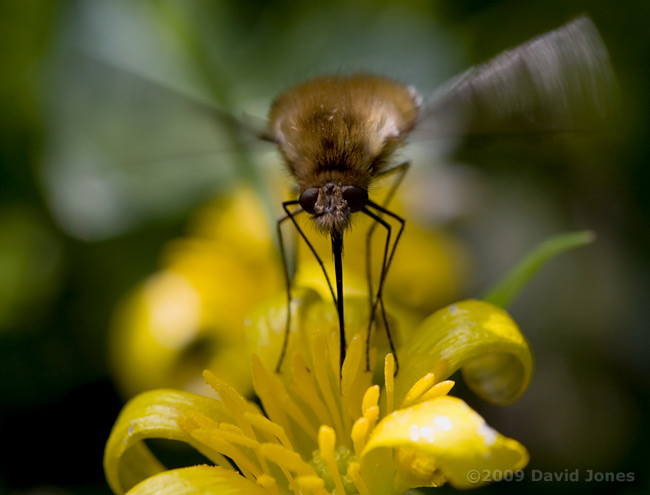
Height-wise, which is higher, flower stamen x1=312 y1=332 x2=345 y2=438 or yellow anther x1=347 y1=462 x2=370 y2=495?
flower stamen x1=312 y1=332 x2=345 y2=438

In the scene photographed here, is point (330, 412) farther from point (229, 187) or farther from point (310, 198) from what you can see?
point (229, 187)

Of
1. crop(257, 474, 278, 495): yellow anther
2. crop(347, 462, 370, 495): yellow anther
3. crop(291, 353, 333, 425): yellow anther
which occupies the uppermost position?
crop(291, 353, 333, 425): yellow anther

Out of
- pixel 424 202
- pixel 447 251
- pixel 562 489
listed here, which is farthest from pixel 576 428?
pixel 424 202

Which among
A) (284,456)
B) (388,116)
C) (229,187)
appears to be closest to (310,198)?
(388,116)

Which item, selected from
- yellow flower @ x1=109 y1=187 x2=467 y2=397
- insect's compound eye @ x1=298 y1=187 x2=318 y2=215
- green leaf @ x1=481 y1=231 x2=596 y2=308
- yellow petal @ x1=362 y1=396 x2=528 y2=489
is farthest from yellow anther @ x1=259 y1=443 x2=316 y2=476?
yellow flower @ x1=109 y1=187 x2=467 y2=397

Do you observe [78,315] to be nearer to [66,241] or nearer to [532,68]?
[66,241]

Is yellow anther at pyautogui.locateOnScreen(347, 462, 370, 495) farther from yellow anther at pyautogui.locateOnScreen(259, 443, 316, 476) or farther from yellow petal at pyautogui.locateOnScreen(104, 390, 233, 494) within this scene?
yellow petal at pyautogui.locateOnScreen(104, 390, 233, 494)
